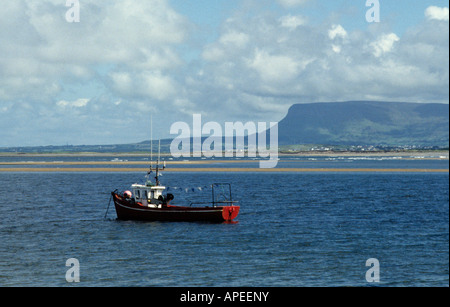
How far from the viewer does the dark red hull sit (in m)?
64.5

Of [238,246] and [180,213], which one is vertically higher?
[180,213]

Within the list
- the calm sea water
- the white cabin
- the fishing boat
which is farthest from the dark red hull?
the calm sea water

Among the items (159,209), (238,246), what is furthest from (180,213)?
(238,246)

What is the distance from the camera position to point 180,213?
6519 centimetres

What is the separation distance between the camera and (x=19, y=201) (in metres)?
93.1

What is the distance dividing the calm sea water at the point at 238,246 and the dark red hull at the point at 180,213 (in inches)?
48.2

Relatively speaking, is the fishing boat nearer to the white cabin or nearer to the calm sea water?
the white cabin

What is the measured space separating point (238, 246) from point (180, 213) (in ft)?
54.4

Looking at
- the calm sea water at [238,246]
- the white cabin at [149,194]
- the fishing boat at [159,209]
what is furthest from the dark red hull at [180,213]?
the calm sea water at [238,246]

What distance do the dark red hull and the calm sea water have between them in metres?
1.22

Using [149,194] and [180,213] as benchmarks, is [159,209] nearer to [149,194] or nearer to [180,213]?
[180,213]
